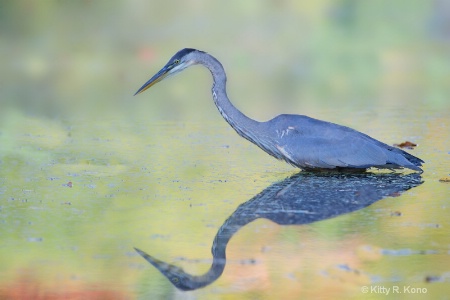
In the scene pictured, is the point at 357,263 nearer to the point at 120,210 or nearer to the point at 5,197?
the point at 120,210

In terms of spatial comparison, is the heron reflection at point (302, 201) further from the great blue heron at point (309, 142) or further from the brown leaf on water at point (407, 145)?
the brown leaf on water at point (407, 145)

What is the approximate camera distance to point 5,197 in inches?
228

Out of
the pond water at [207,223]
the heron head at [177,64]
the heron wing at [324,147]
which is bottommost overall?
the pond water at [207,223]

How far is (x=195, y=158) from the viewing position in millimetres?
7059

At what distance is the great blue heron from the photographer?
6.45 meters

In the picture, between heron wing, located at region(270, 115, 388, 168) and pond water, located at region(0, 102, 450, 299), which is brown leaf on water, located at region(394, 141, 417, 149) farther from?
heron wing, located at region(270, 115, 388, 168)

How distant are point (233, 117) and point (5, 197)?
1651 millimetres

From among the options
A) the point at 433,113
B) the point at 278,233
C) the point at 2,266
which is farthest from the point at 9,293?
the point at 433,113

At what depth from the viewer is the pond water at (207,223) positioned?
4.21m

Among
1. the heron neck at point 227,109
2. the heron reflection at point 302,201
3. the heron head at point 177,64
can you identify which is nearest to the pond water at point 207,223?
the heron reflection at point 302,201

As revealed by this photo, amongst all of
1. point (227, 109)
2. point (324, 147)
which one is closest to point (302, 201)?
point (324, 147)

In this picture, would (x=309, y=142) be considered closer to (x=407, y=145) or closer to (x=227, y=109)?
(x=227, y=109)

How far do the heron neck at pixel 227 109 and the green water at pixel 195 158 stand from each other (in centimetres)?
27

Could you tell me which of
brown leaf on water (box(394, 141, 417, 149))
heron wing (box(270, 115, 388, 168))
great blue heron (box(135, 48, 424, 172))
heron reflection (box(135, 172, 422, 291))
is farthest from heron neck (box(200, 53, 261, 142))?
brown leaf on water (box(394, 141, 417, 149))
